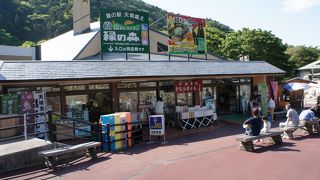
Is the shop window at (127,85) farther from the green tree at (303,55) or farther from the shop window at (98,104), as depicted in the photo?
the green tree at (303,55)

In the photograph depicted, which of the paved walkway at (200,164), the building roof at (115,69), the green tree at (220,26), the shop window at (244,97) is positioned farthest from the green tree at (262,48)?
the paved walkway at (200,164)

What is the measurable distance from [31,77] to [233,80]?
12692mm

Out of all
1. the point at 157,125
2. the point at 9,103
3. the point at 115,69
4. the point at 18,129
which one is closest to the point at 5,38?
the point at 115,69

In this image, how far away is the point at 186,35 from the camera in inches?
797

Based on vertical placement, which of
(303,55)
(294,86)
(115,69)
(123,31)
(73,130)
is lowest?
(73,130)

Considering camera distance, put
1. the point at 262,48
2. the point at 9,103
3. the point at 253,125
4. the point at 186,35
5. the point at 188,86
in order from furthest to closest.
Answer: the point at 262,48
the point at 186,35
the point at 188,86
the point at 9,103
the point at 253,125

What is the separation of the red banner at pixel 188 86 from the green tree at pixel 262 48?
22.9 meters

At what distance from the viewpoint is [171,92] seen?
18.8 m

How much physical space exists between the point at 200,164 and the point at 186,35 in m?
11.9

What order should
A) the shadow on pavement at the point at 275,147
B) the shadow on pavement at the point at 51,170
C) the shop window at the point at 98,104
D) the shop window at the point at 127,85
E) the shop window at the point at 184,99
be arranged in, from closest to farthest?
the shadow on pavement at the point at 51,170 < the shadow on pavement at the point at 275,147 < the shop window at the point at 98,104 < the shop window at the point at 127,85 < the shop window at the point at 184,99

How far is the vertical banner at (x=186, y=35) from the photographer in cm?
1977

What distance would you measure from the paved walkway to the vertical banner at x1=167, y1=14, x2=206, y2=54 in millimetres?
8544

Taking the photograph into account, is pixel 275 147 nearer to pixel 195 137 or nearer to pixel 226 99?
pixel 195 137

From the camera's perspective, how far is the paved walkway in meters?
8.53
